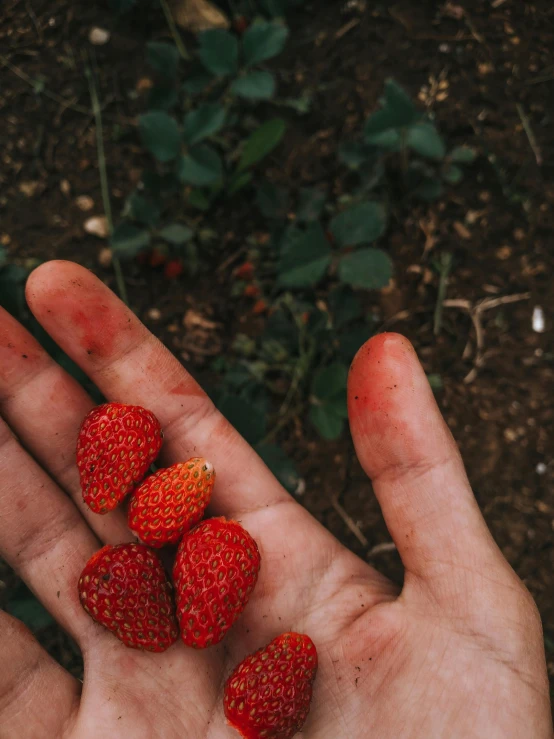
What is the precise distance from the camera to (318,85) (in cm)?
263

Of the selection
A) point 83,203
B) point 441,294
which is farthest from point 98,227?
point 441,294

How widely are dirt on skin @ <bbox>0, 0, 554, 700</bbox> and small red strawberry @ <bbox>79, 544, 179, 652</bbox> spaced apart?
0.85 metres

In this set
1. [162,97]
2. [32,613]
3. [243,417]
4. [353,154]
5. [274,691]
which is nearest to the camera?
[274,691]

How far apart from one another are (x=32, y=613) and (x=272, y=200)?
1572 mm

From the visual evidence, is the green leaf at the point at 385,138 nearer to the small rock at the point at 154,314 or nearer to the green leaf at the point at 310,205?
the green leaf at the point at 310,205

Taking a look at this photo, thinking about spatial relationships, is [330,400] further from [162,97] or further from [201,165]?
[162,97]

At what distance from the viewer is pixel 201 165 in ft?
7.07

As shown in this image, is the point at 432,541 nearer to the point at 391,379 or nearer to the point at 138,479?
the point at 391,379

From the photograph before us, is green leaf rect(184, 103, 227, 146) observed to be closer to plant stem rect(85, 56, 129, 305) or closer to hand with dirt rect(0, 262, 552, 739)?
plant stem rect(85, 56, 129, 305)

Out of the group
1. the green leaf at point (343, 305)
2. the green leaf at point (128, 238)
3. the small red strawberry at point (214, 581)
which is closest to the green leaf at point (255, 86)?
the green leaf at point (128, 238)

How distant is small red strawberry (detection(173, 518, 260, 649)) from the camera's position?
155 centimetres

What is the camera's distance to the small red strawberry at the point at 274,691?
146 cm

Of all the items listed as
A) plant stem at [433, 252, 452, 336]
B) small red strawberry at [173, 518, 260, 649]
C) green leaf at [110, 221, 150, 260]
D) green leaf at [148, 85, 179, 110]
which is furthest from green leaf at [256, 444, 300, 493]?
green leaf at [148, 85, 179, 110]

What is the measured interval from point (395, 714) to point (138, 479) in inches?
32.7
